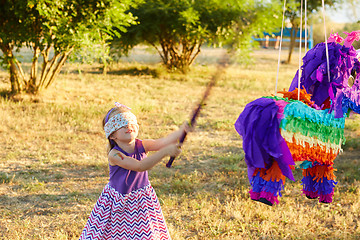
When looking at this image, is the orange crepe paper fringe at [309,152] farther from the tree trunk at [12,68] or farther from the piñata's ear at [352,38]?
the tree trunk at [12,68]

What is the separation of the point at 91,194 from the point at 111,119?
75.4 inches

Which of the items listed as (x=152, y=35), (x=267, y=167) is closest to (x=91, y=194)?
(x=267, y=167)

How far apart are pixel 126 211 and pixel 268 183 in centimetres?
80

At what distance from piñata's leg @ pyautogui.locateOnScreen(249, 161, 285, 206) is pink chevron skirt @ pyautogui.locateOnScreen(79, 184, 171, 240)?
0.62 m

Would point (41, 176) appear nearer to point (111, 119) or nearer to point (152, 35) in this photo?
point (111, 119)

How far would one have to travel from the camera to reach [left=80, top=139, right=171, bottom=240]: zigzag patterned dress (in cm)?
217

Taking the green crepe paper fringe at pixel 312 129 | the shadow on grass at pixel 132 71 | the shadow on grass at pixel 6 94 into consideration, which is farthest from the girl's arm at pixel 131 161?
the shadow on grass at pixel 132 71

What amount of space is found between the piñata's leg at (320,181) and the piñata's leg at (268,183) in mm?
465

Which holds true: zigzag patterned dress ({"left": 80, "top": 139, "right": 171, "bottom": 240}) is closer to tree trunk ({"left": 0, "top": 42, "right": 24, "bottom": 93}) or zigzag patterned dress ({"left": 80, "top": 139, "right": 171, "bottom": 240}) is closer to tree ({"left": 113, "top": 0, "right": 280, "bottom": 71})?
tree trunk ({"left": 0, "top": 42, "right": 24, "bottom": 93})

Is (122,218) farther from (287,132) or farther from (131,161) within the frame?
(287,132)

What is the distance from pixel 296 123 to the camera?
1.92 meters

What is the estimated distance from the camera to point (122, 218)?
2174 mm

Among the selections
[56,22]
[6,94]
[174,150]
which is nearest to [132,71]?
[6,94]

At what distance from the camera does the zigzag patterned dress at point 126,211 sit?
85.4 inches
